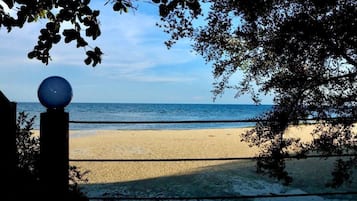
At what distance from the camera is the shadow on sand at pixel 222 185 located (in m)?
8.41

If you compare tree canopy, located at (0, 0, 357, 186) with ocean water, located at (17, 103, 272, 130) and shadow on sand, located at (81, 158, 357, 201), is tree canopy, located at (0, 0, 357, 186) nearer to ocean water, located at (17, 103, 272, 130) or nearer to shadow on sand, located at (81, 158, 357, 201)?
shadow on sand, located at (81, 158, 357, 201)

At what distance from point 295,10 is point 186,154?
1027 cm

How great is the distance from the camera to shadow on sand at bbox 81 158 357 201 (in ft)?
27.6

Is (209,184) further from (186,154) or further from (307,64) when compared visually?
(186,154)

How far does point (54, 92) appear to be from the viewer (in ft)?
8.93

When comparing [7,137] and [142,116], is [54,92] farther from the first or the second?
[142,116]

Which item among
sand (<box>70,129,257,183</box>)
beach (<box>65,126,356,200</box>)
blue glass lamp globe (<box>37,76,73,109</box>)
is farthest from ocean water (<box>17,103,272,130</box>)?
blue glass lamp globe (<box>37,76,73,109</box>)

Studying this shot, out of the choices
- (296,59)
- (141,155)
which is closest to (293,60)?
(296,59)

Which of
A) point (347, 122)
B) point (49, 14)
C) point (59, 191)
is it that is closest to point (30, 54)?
point (49, 14)

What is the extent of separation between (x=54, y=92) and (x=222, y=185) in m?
6.92

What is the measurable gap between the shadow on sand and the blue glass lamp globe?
19.2 feet

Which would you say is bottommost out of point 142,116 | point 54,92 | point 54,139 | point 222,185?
point 222,185

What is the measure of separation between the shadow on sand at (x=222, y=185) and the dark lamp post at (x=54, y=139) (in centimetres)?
577

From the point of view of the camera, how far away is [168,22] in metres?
5.89
